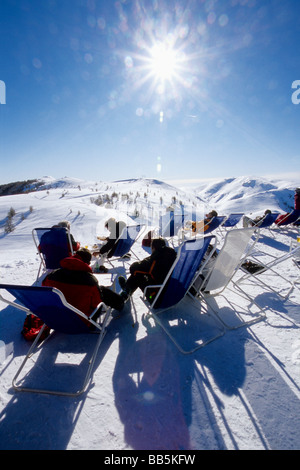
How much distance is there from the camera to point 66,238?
400 cm

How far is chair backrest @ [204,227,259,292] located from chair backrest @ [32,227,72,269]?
2.75 metres

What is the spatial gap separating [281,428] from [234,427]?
1.12ft

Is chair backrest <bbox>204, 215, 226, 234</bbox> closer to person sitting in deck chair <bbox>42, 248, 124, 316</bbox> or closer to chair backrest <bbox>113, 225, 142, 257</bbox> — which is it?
chair backrest <bbox>113, 225, 142, 257</bbox>

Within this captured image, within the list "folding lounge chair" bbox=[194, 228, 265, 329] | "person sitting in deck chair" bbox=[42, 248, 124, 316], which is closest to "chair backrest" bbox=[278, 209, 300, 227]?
"folding lounge chair" bbox=[194, 228, 265, 329]

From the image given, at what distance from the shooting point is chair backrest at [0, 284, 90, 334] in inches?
63.2

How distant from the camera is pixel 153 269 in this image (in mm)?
2727

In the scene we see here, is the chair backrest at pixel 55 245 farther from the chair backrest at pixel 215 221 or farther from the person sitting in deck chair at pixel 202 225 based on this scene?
the chair backrest at pixel 215 221

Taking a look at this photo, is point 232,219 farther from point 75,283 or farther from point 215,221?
point 75,283

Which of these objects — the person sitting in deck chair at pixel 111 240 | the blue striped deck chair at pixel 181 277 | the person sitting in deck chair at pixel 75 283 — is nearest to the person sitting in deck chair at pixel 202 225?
the person sitting in deck chair at pixel 111 240

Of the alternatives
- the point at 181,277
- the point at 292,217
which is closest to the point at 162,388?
the point at 181,277

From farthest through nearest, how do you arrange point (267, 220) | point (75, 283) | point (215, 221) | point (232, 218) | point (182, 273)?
point (232, 218), point (267, 220), point (215, 221), point (182, 273), point (75, 283)

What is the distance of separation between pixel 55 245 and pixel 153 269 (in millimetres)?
2395
